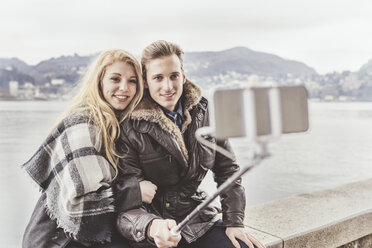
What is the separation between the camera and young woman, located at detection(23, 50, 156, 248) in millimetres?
1984

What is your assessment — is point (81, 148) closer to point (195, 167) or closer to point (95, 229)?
point (95, 229)

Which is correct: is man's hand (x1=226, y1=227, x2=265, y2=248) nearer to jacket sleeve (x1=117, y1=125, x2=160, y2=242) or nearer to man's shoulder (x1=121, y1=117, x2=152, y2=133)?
jacket sleeve (x1=117, y1=125, x2=160, y2=242)

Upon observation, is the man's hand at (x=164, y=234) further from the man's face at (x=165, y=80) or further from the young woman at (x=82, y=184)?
the man's face at (x=165, y=80)

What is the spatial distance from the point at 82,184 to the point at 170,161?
0.43 meters

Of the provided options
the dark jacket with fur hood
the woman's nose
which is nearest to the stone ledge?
the dark jacket with fur hood

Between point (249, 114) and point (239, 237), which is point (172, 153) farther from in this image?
point (249, 114)

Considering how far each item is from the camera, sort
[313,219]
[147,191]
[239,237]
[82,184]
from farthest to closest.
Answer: [313,219]
[239,237]
[147,191]
[82,184]

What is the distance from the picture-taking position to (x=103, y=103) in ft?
7.19

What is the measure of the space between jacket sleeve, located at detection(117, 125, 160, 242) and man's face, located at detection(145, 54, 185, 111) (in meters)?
0.25

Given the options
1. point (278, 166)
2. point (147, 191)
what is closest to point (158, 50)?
point (147, 191)

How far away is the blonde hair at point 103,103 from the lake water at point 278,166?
173 mm

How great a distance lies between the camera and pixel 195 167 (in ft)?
7.27

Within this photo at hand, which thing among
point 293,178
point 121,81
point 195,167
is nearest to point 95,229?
point 195,167

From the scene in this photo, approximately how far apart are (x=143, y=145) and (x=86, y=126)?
0.92 ft
